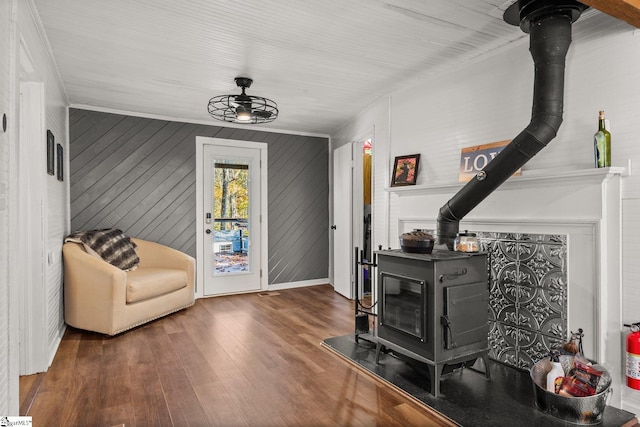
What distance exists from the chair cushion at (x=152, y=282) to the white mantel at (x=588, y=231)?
333 centimetres

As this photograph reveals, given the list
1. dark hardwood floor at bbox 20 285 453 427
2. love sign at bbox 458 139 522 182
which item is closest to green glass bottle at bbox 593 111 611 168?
love sign at bbox 458 139 522 182

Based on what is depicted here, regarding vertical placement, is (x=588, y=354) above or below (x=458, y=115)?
below

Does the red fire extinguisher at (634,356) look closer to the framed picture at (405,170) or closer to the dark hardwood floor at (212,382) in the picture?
the dark hardwood floor at (212,382)

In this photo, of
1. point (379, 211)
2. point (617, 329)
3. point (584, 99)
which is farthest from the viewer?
point (379, 211)

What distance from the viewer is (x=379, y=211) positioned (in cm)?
429

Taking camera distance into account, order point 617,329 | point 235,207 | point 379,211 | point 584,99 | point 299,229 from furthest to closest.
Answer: point 299,229, point 235,207, point 379,211, point 584,99, point 617,329

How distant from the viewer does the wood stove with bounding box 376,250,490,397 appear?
7.85 feet

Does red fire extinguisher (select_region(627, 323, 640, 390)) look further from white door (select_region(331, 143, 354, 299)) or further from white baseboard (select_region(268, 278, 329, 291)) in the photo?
white baseboard (select_region(268, 278, 329, 291))

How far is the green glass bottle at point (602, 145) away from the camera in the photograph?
2.20 meters

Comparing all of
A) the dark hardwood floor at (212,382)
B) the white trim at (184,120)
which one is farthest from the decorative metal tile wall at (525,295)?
the white trim at (184,120)

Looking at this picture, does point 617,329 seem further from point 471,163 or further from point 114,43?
point 114,43

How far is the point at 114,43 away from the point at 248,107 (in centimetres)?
125

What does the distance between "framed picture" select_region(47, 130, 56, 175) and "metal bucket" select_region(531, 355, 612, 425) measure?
3820 mm

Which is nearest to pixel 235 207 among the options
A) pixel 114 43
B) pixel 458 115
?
pixel 114 43
